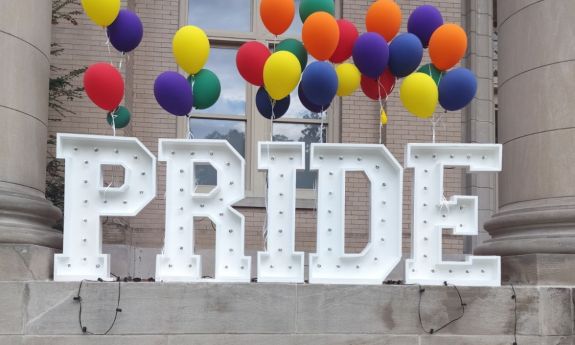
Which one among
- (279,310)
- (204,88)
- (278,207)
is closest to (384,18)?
(204,88)

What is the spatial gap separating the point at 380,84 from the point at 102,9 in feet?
8.82

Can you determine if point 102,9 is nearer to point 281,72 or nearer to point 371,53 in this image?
point 281,72

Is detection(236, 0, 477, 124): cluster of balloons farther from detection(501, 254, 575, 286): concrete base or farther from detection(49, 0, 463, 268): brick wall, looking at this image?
detection(49, 0, 463, 268): brick wall

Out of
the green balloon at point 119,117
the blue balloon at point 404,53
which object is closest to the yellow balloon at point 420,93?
the blue balloon at point 404,53

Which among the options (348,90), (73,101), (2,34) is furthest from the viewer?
(73,101)

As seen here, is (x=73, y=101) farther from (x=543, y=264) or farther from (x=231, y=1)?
(x=543, y=264)

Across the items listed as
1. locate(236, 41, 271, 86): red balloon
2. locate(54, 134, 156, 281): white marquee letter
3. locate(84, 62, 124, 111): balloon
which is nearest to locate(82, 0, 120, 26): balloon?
locate(84, 62, 124, 111): balloon

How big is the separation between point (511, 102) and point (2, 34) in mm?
4871

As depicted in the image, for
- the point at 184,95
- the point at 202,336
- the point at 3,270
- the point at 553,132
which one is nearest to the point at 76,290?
the point at 3,270

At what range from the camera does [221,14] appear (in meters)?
10.8

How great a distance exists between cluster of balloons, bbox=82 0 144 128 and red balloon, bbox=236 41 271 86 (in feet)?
3.42

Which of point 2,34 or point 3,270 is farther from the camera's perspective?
point 2,34

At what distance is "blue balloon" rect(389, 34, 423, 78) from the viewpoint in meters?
6.64

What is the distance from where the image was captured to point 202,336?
612 centimetres
